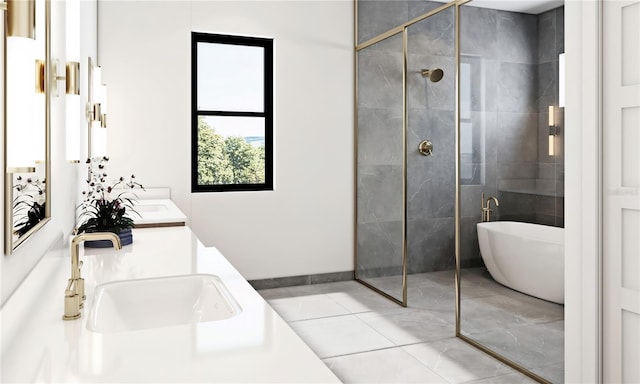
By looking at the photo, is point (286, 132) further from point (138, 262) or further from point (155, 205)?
point (138, 262)

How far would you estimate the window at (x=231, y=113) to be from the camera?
4.04m

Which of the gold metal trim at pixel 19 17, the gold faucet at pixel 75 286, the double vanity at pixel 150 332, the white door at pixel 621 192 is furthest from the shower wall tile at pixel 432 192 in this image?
the gold metal trim at pixel 19 17

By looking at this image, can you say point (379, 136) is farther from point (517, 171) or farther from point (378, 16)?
point (517, 171)

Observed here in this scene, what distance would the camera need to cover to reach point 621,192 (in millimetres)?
1932

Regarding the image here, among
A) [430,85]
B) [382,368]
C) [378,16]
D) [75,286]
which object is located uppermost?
[378,16]

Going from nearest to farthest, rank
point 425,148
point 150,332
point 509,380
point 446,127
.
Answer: point 150,332 → point 509,380 → point 446,127 → point 425,148

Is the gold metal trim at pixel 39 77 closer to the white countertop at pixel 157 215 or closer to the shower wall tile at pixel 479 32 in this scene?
the white countertop at pixel 157 215

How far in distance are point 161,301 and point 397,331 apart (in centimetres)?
204

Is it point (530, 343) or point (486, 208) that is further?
point (486, 208)

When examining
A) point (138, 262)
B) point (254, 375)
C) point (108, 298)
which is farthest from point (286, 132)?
point (254, 375)

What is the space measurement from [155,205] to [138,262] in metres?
1.80

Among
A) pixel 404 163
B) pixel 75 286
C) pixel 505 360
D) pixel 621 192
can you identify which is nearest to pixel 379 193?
pixel 404 163

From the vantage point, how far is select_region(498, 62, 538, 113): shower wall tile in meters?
2.46

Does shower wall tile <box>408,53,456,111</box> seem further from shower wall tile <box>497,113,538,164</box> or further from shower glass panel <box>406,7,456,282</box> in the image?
shower wall tile <box>497,113,538,164</box>
